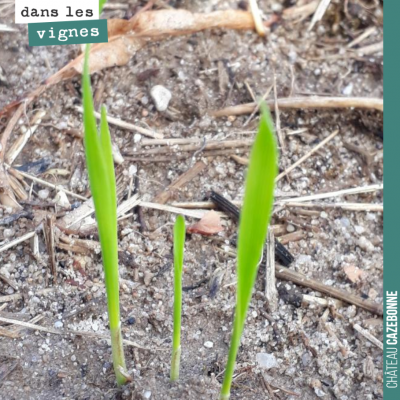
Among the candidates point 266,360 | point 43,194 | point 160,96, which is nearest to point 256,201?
point 266,360

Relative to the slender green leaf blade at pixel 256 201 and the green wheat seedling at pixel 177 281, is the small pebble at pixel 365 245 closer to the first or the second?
the green wheat seedling at pixel 177 281

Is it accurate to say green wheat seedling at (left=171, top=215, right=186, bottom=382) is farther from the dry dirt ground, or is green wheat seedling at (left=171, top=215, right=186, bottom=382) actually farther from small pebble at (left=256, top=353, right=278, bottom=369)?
small pebble at (left=256, top=353, right=278, bottom=369)

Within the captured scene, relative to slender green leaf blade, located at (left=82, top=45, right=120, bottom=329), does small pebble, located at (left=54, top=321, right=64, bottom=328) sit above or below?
below

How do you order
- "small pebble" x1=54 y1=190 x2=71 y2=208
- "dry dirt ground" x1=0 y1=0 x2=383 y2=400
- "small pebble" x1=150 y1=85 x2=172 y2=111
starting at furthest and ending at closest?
1. "small pebble" x1=150 y1=85 x2=172 y2=111
2. "small pebble" x1=54 y1=190 x2=71 y2=208
3. "dry dirt ground" x1=0 y1=0 x2=383 y2=400

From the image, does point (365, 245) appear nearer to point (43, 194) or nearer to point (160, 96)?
point (160, 96)

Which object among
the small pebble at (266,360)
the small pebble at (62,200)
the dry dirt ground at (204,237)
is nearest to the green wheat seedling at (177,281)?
the dry dirt ground at (204,237)

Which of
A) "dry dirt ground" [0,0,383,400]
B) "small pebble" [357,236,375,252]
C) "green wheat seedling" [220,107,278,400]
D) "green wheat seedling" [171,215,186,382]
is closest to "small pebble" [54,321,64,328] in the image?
"dry dirt ground" [0,0,383,400]
